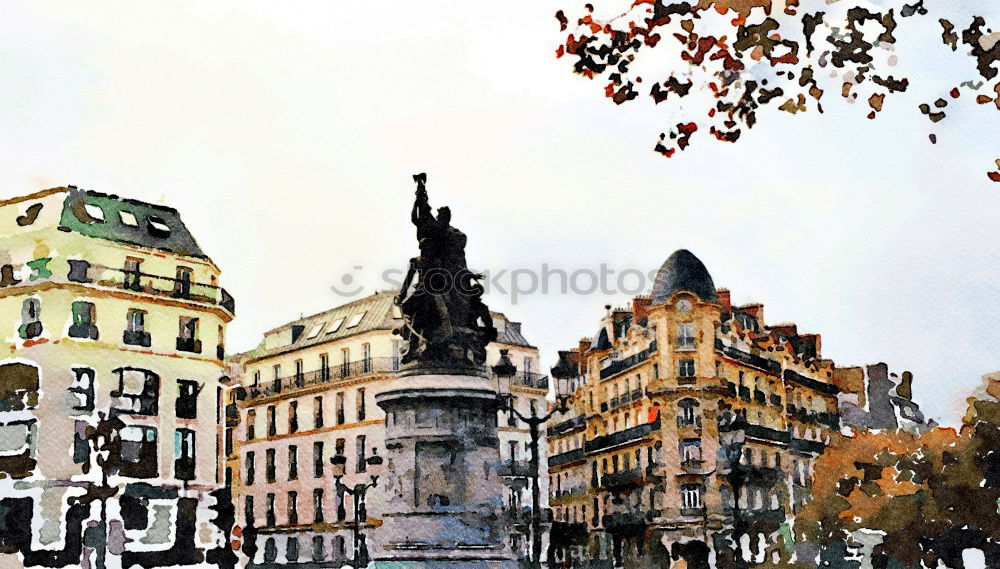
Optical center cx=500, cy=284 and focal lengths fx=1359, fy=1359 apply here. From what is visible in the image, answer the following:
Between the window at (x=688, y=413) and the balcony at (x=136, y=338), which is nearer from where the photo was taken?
the balcony at (x=136, y=338)

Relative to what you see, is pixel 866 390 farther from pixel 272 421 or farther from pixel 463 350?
pixel 463 350

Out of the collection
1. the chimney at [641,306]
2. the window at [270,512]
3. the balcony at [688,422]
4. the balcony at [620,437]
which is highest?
the chimney at [641,306]

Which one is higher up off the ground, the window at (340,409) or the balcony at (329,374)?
the balcony at (329,374)

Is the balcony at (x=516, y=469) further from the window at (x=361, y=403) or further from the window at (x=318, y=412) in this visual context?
the window at (x=318, y=412)

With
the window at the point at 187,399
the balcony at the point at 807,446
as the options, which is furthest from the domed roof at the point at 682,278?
the window at the point at 187,399

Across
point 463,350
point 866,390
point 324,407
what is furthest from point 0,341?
point 866,390

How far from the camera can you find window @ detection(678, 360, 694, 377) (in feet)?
206

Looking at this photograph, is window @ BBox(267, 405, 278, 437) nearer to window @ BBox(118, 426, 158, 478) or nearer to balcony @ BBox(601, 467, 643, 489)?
balcony @ BBox(601, 467, 643, 489)

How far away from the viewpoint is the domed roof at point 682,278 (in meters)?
64.8

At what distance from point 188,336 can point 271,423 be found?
1590 cm

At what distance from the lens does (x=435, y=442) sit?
2289 centimetres

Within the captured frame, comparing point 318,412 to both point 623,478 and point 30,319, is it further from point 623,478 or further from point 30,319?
point 30,319

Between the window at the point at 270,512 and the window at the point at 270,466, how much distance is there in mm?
870

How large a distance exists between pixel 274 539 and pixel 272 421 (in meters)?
5.68
